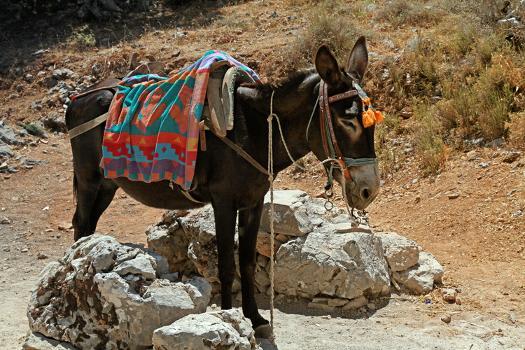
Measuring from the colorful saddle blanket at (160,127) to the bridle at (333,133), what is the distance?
2.57ft

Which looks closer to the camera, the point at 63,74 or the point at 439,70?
the point at 439,70

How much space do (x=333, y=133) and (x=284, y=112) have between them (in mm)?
399

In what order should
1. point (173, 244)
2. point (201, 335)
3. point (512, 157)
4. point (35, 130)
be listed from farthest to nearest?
point (35, 130)
point (512, 157)
point (173, 244)
point (201, 335)

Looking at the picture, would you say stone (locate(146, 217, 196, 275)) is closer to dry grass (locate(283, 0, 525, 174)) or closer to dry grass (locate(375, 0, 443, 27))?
dry grass (locate(283, 0, 525, 174))

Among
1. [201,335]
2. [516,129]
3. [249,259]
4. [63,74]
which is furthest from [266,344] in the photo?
[63,74]

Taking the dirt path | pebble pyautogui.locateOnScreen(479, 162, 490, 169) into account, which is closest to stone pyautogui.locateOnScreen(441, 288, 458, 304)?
the dirt path

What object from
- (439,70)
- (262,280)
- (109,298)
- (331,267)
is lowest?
(262,280)

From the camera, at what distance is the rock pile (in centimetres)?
522

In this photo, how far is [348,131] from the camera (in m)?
3.85

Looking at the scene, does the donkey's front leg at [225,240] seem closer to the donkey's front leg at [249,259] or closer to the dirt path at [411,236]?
the donkey's front leg at [249,259]

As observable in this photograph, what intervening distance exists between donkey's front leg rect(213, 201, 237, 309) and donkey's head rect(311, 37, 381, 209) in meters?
0.71

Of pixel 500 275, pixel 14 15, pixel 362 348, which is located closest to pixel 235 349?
pixel 362 348

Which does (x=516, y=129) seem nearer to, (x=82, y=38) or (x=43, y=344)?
(x=43, y=344)

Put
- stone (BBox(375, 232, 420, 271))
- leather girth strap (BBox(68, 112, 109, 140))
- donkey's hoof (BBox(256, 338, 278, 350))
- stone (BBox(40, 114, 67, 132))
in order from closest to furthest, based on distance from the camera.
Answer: donkey's hoof (BBox(256, 338, 278, 350)) < leather girth strap (BBox(68, 112, 109, 140)) < stone (BBox(375, 232, 420, 271)) < stone (BBox(40, 114, 67, 132))
